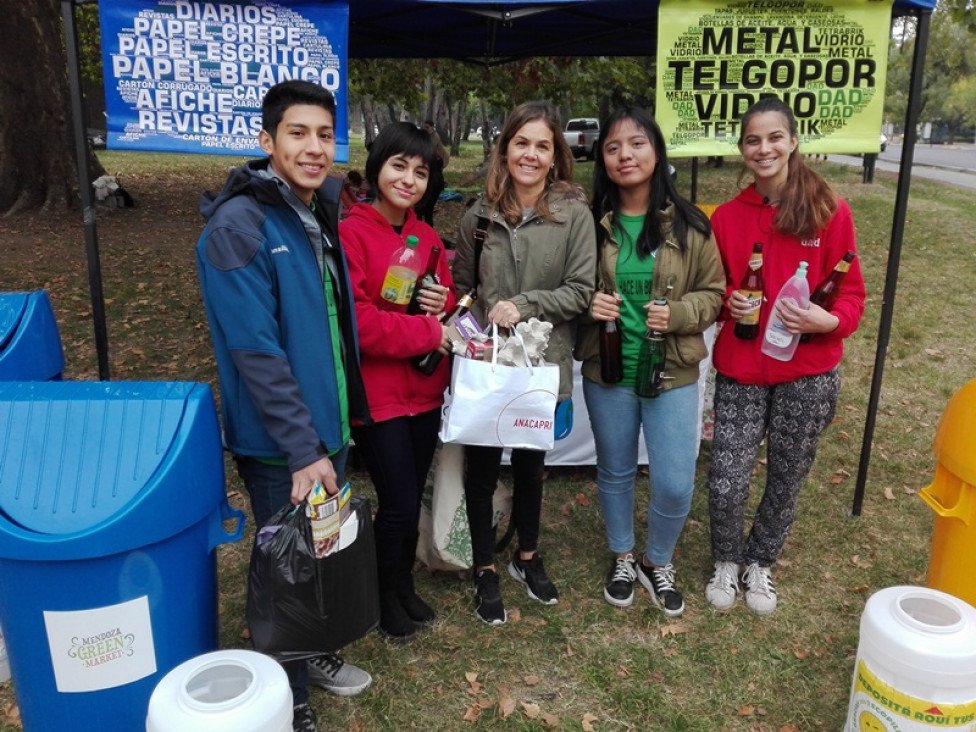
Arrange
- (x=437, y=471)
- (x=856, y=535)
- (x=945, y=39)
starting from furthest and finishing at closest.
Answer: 1. (x=945, y=39)
2. (x=856, y=535)
3. (x=437, y=471)

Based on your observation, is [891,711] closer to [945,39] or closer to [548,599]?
[548,599]

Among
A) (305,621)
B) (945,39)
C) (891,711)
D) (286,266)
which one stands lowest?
(891,711)

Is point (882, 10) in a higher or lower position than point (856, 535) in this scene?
higher

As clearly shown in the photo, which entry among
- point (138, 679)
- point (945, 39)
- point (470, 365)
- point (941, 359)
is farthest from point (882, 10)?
point (945, 39)

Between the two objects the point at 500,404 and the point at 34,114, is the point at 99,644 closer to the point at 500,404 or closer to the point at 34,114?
the point at 500,404

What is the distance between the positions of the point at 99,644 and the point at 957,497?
2.67 meters

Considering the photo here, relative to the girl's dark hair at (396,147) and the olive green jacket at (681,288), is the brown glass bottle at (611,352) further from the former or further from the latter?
the girl's dark hair at (396,147)

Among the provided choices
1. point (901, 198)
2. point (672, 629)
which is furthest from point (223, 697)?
point (901, 198)

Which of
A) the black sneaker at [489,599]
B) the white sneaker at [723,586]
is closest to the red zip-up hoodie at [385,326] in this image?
the black sneaker at [489,599]

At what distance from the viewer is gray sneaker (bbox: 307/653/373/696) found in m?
2.76

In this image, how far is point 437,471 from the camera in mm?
3127

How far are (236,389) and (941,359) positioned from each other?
6.52 metres

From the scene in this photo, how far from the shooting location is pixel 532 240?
2732mm

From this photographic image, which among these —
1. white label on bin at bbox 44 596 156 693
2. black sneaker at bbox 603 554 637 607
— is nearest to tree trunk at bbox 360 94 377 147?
black sneaker at bbox 603 554 637 607
